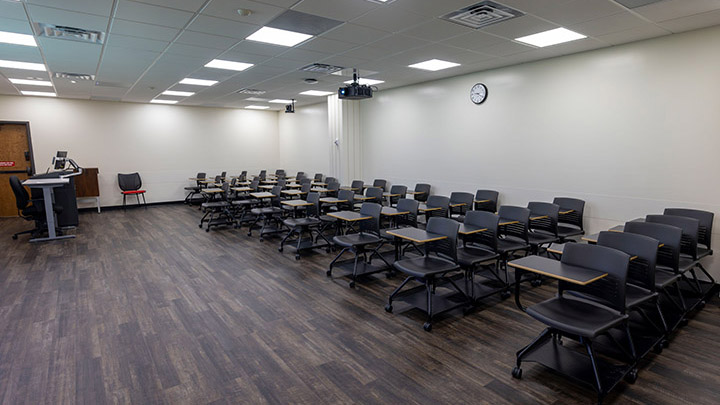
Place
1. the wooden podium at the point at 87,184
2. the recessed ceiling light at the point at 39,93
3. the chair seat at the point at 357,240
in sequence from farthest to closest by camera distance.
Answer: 1. the wooden podium at the point at 87,184
2. the recessed ceiling light at the point at 39,93
3. the chair seat at the point at 357,240

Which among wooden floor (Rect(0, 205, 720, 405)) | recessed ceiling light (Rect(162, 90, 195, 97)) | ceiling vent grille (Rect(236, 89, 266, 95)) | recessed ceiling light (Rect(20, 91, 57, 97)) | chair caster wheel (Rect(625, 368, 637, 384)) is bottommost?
wooden floor (Rect(0, 205, 720, 405))

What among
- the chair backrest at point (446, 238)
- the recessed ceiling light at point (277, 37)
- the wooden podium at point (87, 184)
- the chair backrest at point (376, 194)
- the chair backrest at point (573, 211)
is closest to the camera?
the chair backrest at point (446, 238)

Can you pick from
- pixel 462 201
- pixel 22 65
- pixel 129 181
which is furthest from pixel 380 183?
pixel 129 181

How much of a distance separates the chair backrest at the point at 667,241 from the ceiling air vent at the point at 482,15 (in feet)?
8.59

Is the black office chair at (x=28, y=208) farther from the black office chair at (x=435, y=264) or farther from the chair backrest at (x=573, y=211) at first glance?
the chair backrest at (x=573, y=211)

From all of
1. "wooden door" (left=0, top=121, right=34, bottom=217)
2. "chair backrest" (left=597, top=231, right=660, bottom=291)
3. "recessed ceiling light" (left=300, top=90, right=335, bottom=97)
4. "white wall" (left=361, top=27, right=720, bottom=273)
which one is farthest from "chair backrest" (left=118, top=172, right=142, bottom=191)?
"chair backrest" (left=597, top=231, right=660, bottom=291)

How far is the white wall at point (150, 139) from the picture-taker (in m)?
10.3

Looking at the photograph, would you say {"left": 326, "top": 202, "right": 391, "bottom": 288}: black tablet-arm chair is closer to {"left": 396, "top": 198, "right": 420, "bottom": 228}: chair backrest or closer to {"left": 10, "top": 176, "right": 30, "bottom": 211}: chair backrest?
{"left": 396, "top": 198, "right": 420, "bottom": 228}: chair backrest

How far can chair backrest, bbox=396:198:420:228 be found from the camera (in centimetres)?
549

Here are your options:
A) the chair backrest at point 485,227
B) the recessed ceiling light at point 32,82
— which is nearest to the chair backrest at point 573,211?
the chair backrest at point 485,227

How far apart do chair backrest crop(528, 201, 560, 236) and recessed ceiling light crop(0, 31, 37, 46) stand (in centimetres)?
718

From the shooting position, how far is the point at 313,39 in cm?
494

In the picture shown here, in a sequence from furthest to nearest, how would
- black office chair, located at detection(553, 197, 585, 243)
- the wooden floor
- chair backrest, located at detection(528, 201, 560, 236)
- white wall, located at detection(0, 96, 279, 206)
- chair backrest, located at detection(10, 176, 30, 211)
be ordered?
white wall, located at detection(0, 96, 279, 206), chair backrest, located at detection(10, 176, 30, 211), black office chair, located at detection(553, 197, 585, 243), chair backrest, located at detection(528, 201, 560, 236), the wooden floor

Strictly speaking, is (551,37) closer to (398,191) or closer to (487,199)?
(487,199)
